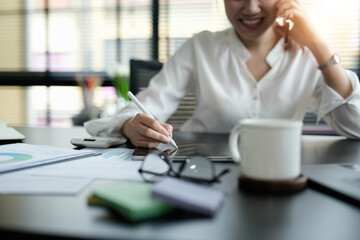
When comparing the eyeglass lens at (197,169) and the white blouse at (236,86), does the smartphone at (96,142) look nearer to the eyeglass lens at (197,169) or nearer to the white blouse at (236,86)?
the eyeglass lens at (197,169)

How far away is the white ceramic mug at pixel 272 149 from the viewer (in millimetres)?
492

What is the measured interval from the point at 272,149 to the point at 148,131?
0.43 meters

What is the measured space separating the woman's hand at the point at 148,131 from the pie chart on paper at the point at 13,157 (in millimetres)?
269

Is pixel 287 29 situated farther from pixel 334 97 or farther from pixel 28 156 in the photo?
pixel 28 156

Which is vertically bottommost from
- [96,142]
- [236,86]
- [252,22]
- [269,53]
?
[96,142]

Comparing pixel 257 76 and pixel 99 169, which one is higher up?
pixel 257 76

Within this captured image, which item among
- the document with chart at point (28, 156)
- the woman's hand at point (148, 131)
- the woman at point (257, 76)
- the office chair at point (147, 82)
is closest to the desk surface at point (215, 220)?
the document with chart at point (28, 156)

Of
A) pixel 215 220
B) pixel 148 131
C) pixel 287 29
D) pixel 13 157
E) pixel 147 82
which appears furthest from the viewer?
pixel 147 82

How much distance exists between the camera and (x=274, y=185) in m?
0.49

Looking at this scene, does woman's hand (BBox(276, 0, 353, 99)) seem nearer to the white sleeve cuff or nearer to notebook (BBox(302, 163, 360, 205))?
the white sleeve cuff

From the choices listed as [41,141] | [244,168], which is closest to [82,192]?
[244,168]

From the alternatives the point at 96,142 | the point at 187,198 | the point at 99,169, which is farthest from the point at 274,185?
the point at 96,142

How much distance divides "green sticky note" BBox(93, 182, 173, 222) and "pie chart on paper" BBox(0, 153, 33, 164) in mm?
327

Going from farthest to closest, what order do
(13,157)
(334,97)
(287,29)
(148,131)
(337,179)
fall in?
(287,29) → (334,97) → (148,131) → (13,157) → (337,179)
